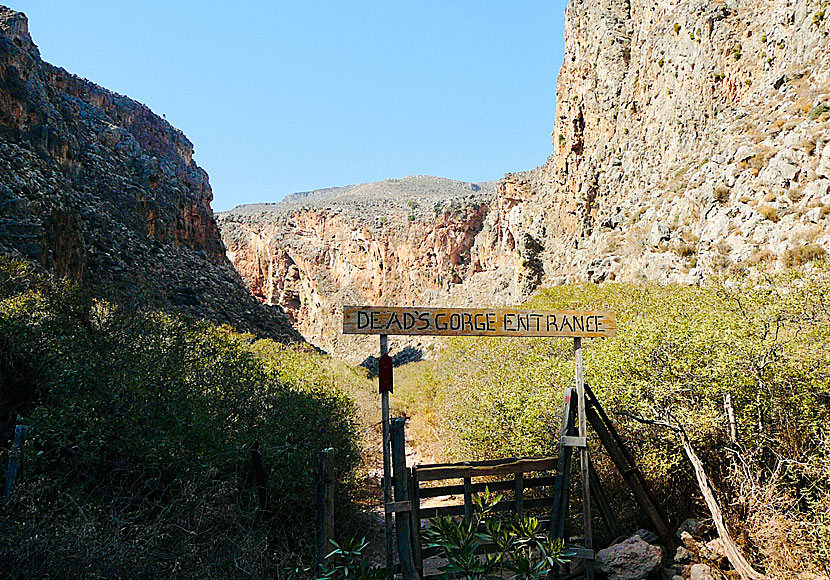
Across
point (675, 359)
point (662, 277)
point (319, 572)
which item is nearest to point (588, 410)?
point (675, 359)

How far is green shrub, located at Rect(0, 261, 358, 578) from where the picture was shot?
464 cm

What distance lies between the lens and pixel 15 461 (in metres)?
4.93

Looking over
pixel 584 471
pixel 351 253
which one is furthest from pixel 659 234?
pixel 351 253

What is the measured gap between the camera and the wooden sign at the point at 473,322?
5.30 metres

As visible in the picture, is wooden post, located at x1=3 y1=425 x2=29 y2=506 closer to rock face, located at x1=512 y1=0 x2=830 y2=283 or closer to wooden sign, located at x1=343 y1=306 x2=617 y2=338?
wooden sign, located at x1=343 y1=306 x2=617 y2=338

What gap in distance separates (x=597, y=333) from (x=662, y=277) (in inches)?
588

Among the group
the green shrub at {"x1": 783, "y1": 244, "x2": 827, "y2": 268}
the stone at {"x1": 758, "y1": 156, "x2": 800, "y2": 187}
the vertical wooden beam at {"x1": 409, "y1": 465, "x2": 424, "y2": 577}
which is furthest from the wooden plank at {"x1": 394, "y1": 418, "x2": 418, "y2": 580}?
the stone at {"x1": 758, "y1": 156, "x2": 800, "y2": 187}

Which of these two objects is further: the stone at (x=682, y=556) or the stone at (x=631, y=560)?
the stone at (x=682, y=556)

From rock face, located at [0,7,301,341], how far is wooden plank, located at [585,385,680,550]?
14.8m

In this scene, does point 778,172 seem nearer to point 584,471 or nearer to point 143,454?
point 584,471

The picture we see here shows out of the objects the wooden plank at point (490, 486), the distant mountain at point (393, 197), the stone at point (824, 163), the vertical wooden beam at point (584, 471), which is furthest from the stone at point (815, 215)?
the distant mountain at point (393, 197)

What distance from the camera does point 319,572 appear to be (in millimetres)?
4906

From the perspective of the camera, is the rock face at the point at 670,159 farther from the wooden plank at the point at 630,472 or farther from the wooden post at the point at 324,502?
the wooden post at the point at 324,502

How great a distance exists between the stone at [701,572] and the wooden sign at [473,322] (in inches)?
98.2
